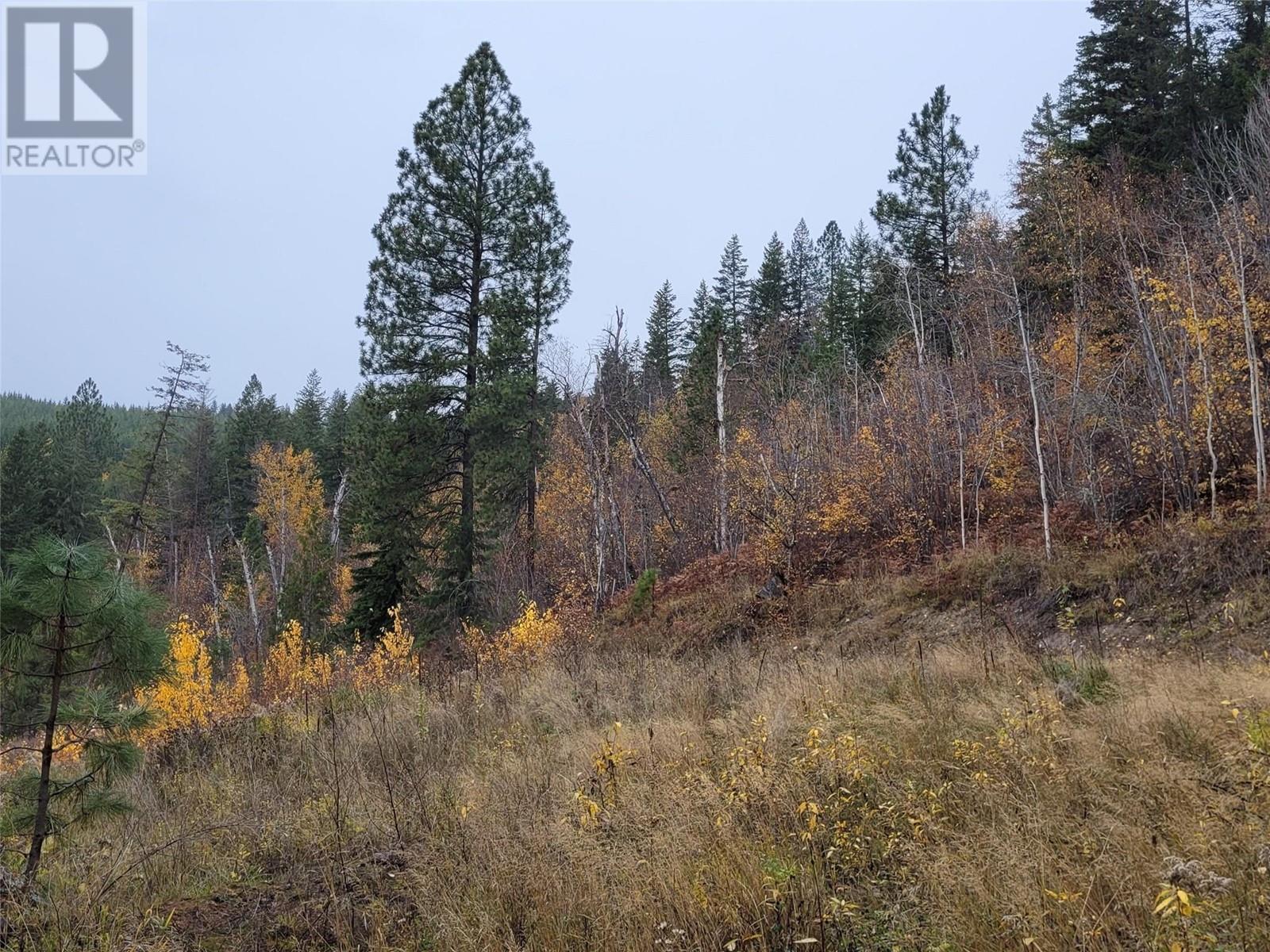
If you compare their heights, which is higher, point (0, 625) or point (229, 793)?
point (0, 625)

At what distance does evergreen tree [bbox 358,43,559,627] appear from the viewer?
56.8ft

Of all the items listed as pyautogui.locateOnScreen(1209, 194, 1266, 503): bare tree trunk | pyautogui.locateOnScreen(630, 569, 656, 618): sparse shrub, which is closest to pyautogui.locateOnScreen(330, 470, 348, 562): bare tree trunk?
pyautogui.locateOnScreen(630, 569, 656, 618): sparse shrub

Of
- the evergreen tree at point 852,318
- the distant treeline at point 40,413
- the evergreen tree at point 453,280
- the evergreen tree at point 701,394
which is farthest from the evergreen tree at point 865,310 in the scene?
the distant treeline at point 40,413

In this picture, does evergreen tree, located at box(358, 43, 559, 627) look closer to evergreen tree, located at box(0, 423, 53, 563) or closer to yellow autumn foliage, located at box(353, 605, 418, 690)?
yellow autumn foliage, located at box(353, 605, 418, 690)

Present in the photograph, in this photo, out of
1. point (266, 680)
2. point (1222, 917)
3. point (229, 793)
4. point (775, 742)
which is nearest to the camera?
point (1222, 917)

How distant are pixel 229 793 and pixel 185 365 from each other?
25272 millimetres

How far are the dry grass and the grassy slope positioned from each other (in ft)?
0.06

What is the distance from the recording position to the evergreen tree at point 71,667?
402cm

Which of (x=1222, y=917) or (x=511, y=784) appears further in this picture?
(x=511, y=784)

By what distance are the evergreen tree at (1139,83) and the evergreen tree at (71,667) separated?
2425cm

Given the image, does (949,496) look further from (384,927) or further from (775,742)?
(384,927)

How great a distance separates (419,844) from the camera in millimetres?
4391

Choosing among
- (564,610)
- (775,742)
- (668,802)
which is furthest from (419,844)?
(564,610)

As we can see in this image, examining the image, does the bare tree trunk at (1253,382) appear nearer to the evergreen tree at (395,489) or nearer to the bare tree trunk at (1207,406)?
the bare tree trunk at (1207,406)
